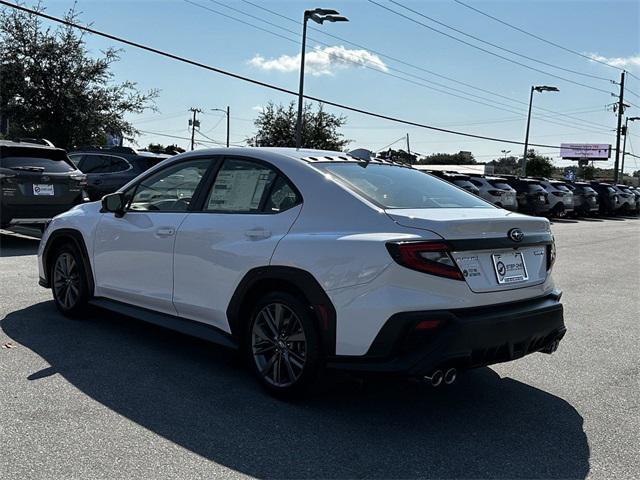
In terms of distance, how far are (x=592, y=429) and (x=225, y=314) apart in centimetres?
235

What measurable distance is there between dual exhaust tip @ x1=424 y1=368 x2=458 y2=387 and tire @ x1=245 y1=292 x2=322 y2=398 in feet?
2.17

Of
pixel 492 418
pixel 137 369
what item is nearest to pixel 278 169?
pixel 137 369

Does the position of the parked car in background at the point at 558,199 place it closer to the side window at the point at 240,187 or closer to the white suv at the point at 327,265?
the white suv at the point at 327,265

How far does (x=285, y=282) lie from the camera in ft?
12.8

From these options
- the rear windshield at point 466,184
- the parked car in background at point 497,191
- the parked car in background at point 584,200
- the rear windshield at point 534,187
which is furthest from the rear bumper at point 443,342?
the parked car in background at point 584,200

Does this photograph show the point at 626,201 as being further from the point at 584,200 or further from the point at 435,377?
the point at 435,377

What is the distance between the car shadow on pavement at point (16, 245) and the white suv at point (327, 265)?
519 centimetres

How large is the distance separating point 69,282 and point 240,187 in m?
2.30

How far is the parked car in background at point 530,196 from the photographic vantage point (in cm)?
2492

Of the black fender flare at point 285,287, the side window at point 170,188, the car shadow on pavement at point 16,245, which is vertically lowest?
the car shadow on pavement at point 16,245

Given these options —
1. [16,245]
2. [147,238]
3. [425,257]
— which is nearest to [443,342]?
[425,257]

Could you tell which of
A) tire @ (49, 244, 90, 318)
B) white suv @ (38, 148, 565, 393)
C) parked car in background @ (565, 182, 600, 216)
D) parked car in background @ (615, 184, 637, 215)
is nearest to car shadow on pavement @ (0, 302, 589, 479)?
white suv @ (38, 148, 565, 393)

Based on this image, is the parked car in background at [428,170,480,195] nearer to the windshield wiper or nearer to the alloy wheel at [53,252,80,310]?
the windshield wiper

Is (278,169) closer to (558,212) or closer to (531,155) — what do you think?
(558,212)
